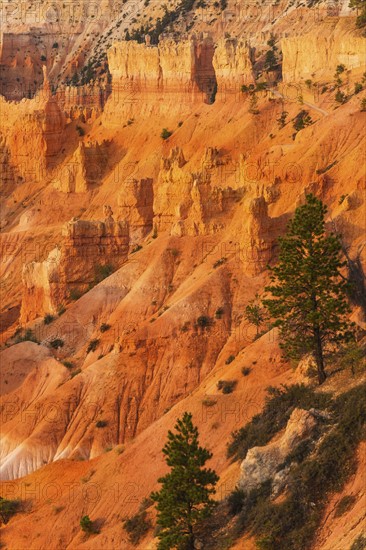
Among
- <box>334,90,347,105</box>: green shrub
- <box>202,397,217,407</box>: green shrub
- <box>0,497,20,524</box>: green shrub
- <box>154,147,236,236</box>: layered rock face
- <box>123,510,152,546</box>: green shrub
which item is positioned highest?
<box>334,90,347,105</box>: green shrub

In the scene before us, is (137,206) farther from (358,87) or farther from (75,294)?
(358,87)

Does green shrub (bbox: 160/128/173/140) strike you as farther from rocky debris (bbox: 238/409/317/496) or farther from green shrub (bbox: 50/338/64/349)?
rocky debris (bbox: 238/409/317/496)

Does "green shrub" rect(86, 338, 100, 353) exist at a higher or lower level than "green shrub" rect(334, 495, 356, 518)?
lower

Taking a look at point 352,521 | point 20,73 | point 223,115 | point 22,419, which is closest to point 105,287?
point 22,419

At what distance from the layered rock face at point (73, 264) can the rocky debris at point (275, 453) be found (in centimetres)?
3457

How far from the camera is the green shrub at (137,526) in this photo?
45.4 metres

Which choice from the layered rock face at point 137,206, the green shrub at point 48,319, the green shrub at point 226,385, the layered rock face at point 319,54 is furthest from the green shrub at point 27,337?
the layered rock face at point 319,54

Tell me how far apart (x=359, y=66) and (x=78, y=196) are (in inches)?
885

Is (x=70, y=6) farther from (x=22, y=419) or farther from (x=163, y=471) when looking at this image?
(x=163, y=471)

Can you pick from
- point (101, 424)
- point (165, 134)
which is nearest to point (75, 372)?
point (101, 424)

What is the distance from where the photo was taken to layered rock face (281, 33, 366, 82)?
83.2m

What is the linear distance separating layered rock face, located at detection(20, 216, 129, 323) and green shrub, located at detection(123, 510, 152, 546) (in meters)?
29.8

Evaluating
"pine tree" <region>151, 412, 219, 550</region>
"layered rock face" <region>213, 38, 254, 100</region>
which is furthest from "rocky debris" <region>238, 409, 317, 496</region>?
"layered rock face" <region>213, 38, 254, 100</region>

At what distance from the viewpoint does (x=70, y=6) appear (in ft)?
497
